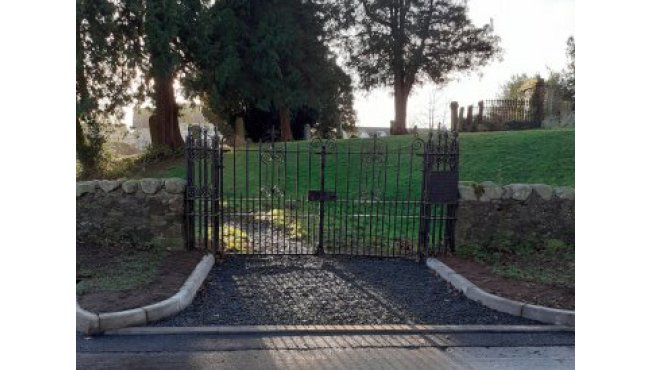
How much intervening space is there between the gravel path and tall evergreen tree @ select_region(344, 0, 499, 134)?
55.1ft

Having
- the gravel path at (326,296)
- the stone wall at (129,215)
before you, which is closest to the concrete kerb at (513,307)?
the gravel path at (326,296)

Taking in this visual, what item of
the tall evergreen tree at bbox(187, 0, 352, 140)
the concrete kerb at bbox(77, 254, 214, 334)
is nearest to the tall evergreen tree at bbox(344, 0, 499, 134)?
the tall evergreen tree at bbox(187, 0, 352, 140)

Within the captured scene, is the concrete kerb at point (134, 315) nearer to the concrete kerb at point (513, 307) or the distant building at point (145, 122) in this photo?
the concrete kerb at point (513, 307)

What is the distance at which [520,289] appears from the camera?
6.09m

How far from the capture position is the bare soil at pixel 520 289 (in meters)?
5.67

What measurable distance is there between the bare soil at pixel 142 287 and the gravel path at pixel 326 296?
1.06 ft

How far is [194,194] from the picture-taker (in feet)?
24.4

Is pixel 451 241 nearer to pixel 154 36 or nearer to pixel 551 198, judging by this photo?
pixel 551 198

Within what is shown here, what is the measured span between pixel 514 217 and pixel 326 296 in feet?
11.2

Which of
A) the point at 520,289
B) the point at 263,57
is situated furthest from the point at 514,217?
the point at 263,57

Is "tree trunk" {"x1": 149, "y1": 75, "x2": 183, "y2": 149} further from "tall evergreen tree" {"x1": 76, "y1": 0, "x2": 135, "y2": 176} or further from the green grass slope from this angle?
the green grass slope

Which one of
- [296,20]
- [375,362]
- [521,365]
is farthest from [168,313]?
[296,20]

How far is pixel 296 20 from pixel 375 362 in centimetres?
1807

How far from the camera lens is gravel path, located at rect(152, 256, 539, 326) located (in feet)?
17.5
